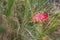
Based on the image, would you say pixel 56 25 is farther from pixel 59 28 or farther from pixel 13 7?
pixel 13 7

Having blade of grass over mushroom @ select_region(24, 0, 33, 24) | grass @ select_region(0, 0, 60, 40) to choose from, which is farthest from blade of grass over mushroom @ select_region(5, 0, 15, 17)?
blade of grass over mushroom @ select_region(24, 0, 33, 24)

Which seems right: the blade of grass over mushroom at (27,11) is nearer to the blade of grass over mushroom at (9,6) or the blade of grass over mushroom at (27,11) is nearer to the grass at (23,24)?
the grass at (23,24)

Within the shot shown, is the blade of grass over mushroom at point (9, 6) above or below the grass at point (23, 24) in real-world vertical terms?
above

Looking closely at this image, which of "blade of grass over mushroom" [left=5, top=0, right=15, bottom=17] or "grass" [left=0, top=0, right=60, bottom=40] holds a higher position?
"blade of grass over mushroom" [left=5, top=0, right=15, bottom=17]

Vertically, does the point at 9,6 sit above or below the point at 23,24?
above

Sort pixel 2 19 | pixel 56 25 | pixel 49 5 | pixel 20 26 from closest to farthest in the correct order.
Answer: pixel 2 19
pixel 20 26
pixel 56 25
pixel 49 5

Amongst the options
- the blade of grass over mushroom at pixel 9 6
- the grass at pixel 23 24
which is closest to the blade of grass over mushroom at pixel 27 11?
the grass at pixel 23 24

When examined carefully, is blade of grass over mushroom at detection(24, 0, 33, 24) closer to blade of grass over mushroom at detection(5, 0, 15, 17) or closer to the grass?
the grass

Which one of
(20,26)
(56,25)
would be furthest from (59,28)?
(20,26)

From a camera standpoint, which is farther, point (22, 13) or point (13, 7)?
point (22, 13)

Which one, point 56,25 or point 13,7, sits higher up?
point 13,7

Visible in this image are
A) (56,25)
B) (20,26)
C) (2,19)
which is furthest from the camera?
(56,25)
